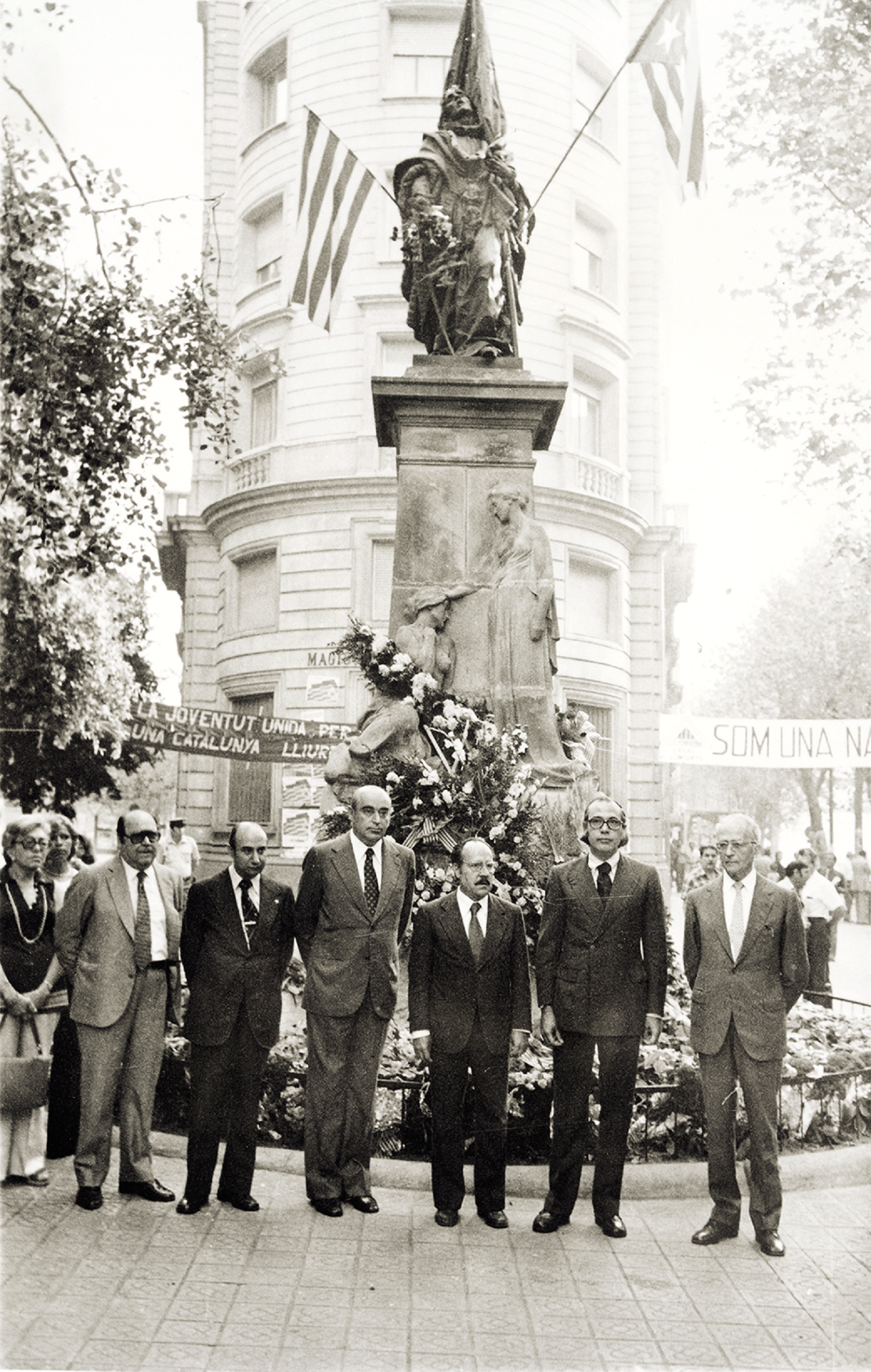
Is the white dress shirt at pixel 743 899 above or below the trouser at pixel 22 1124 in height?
above

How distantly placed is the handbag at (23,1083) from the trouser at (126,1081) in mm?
302

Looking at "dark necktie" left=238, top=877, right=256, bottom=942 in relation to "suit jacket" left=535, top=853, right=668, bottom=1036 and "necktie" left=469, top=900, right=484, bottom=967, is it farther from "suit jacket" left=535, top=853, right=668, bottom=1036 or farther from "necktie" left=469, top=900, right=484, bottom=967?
"suit jacket" left=535, top=853, right=668, bottom=1036

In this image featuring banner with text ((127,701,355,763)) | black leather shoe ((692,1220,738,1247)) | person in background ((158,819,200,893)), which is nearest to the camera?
black leather shoe ((692,1220,738,1247))

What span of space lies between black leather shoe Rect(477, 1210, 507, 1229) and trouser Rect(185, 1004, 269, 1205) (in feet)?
3.75

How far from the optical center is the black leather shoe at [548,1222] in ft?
18.5

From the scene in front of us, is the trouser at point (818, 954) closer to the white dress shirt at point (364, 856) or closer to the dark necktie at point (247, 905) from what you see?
the white dress shirt at point (364, 856)

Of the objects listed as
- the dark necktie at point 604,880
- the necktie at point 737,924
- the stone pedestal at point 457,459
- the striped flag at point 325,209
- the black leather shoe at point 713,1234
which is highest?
the striped flag at point 325,209

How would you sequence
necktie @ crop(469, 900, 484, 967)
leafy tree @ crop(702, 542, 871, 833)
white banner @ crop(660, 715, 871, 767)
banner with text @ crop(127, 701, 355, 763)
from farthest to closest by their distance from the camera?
leafy tree @ crop(702, 542, 871, 833)
banner with text @ crop(127, 701, 355, 763)
white banner @ crop(660, 715, 871, 767)
necktie @ crop(469, 900, 484, 967)

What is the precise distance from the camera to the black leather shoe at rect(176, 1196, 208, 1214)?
581 centimetres

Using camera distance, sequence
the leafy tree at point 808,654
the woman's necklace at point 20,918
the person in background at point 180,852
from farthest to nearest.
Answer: the leafy tree at point 808,654 → the person in background at point 180,852 → the woman's necklace at point 20,918

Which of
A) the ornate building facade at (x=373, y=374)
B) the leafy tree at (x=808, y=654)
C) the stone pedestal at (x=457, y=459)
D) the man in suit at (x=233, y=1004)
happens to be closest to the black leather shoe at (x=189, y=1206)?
the man in suit at (x=233, y=1004)

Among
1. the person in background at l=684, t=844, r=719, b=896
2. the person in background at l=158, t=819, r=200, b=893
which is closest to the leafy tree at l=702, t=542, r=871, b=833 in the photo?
the person in background at l=684, t=844, r=719, b=896

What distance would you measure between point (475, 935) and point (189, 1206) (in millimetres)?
1850

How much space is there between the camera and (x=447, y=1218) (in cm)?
569
